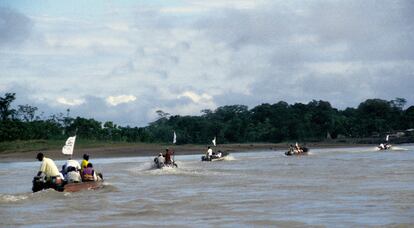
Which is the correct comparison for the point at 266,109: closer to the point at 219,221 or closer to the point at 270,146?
the point at 270,146

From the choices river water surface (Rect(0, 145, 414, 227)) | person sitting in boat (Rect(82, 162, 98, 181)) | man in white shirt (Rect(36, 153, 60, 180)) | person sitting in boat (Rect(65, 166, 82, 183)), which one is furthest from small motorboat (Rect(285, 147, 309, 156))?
man in white shirt (Rect(36, 153, 60, 180))

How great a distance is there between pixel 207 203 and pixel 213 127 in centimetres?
9305

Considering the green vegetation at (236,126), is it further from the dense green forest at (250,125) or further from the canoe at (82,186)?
the canoe at (82,186)

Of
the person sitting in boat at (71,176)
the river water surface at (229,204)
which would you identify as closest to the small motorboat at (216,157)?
the river water surface at (229,204)

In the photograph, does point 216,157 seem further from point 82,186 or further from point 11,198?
point 11,198

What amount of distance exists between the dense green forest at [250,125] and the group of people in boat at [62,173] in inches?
2495

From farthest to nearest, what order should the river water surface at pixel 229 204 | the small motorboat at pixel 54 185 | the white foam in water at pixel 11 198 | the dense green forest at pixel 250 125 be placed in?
1. the dense green forest at pixel 250 125
2. the small motorboat at pixel 54 185
3. the white foam in water at pixel 11 198
4. the river water surface at pixel 229 204

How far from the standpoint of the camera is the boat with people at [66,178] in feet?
77.3

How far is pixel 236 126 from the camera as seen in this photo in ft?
376

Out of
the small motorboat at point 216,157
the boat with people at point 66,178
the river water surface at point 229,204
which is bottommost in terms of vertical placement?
the river water surface at point 229,204

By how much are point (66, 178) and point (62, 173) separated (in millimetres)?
781

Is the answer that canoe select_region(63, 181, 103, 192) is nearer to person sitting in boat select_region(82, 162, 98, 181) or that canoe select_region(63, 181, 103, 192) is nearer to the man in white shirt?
person sitting in boat select_region(82, 162, 98, 181)

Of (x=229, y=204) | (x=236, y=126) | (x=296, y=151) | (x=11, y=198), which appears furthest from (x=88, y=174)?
(x=236, y=126)

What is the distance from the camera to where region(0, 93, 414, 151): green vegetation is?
8925 cm
